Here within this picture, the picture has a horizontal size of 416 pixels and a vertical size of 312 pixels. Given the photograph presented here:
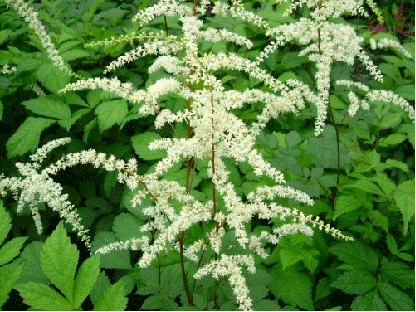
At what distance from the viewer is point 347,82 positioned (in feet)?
10.8

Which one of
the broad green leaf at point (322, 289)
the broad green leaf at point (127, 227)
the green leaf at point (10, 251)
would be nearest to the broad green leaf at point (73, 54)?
the broad green leaf at point (127, 227)

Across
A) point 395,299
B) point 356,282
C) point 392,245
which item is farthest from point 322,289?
point 392,245

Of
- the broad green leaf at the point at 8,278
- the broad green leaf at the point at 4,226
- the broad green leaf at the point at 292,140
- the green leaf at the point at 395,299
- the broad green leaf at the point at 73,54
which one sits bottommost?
the green leaf at the point at 395,299

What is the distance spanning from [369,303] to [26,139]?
2.75m

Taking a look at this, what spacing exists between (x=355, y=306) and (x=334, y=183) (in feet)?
2.73

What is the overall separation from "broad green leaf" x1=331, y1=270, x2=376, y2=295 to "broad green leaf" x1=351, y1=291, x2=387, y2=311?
0.13 ft

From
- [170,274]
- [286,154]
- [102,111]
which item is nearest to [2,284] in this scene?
[170,274]

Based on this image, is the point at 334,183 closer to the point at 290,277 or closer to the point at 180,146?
the point at 290,277

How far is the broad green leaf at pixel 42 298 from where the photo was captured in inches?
60.5

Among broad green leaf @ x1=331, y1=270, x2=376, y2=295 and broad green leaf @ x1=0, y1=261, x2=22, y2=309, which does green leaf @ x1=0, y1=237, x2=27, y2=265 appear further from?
broad green leaf @ x1=331, y1=270, x2=376, y2=295

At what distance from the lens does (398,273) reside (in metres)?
2.69

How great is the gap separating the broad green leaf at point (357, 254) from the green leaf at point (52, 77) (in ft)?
8.15

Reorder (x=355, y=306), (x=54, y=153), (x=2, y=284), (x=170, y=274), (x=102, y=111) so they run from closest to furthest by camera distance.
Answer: (x=2, y=284) → (x=170, y=274) → (x=355, y=306) → (x=102, y=111) → (x=54, y=153)

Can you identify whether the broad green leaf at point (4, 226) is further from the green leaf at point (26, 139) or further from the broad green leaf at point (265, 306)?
the broad green leaf at point (265, 306)
